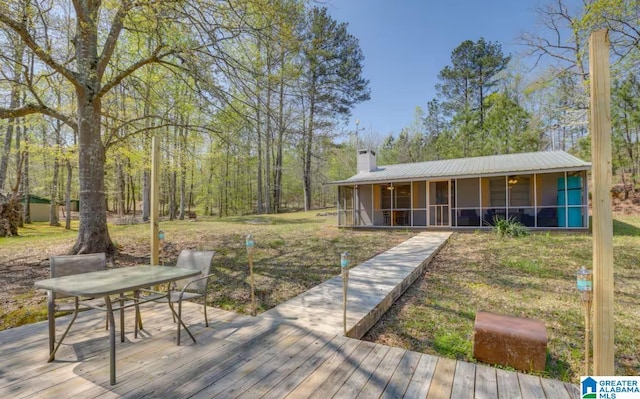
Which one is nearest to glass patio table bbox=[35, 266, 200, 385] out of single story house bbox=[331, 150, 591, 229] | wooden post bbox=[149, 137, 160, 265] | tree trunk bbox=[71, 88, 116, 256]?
wooden post bbox=[149, 137, 160, 265]

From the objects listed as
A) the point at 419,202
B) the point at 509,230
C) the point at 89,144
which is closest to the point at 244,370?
the point at 89,144

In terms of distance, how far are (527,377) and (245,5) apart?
21.7 feet

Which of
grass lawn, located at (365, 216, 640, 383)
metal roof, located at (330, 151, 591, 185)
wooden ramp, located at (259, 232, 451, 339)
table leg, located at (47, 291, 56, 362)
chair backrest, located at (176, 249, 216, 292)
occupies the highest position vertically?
metal roof, located at (330, 151, 591, 185)

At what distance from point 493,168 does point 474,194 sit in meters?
1.37

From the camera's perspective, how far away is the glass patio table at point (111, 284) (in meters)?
2.17

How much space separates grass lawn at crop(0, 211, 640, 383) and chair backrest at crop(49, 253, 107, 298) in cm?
120

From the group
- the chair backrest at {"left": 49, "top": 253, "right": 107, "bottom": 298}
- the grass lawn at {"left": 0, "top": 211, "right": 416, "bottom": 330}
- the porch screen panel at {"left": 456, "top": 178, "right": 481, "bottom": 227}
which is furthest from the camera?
the porch screen panel at {"left": 456, "top": 178, "right": 481, "bottom": 227}

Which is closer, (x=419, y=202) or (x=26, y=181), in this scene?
(x=419, y=202)

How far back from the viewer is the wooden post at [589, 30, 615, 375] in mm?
1755

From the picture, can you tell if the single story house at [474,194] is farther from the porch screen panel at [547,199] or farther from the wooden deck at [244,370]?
the wooden deck at [244,370]

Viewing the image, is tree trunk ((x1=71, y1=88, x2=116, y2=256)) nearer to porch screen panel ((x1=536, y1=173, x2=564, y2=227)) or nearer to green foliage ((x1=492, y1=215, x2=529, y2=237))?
green foliage ((x1=492, y1=215, x2=529, y2=237))

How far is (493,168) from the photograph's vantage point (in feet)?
38.0

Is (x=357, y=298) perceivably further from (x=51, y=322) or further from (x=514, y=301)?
(x=51, y=322)

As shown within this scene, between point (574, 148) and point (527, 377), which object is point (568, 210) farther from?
point (574, 148)
